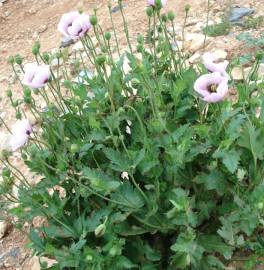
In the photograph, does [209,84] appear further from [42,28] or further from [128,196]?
[42,28]

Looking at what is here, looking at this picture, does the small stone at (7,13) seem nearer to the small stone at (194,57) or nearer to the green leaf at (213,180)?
the small stone at (194,57)

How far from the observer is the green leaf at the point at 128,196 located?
1.96 meters

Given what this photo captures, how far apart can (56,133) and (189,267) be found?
2.35ft

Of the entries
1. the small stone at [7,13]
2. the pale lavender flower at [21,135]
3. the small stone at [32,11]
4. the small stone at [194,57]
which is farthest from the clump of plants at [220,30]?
the small stone at [7,13]

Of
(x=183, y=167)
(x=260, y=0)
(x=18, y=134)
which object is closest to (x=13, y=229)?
(x=18, y=134)

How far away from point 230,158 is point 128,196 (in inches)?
15.7

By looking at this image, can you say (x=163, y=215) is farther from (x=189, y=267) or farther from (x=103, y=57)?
(x=103, y=57)

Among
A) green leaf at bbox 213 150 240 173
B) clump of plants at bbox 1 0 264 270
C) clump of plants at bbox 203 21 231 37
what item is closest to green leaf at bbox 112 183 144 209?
clump of plants at bbox 1 0 264 270

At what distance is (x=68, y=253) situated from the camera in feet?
6.24

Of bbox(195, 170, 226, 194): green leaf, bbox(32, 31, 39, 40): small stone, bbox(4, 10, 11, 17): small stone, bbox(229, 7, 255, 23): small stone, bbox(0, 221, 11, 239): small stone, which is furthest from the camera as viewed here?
bbox(4, 10, 11, 17): small stone

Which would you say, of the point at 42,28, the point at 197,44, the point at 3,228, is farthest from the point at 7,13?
the point at 3,228

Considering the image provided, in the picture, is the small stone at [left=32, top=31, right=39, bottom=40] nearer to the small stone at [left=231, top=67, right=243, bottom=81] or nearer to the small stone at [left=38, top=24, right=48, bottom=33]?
the small stone at [left=38, top=24, right=48, bottom=33]

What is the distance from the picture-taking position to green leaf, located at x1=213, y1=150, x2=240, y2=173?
1.82m

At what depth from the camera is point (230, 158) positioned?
6.06 ft
